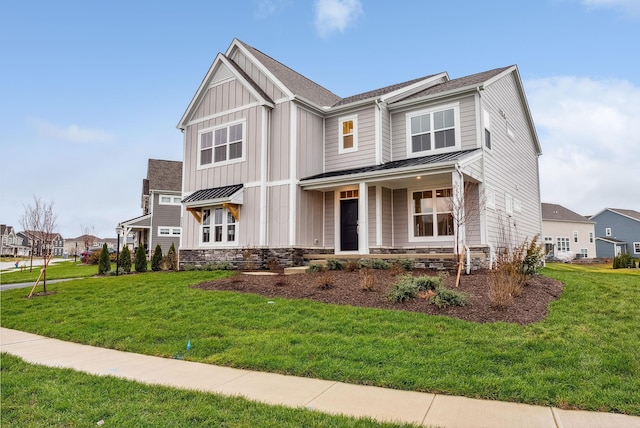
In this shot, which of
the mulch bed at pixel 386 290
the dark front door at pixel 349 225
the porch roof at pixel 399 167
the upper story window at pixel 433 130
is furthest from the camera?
the dark front door at pixel 349 225

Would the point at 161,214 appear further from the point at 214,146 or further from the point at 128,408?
the point at 128,408

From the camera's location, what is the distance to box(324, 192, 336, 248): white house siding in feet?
51.0

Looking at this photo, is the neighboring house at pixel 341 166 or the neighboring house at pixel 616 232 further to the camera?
the neighboring house at pixel 616 232

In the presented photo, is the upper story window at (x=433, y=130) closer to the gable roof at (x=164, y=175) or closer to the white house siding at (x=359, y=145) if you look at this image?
the white house siding at (x=359, y=145)

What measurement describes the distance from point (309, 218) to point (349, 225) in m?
1.55

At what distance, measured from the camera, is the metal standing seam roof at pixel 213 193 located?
1540 cm

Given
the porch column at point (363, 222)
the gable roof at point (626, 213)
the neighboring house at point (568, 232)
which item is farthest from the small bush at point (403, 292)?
the gable roof at point (626, 213)

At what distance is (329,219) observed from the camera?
15672mm

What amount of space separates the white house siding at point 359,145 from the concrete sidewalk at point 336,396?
11.1 meters

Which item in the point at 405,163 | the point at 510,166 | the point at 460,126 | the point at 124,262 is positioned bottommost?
the point at 124,262

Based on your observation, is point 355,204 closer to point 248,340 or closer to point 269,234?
point 269,234

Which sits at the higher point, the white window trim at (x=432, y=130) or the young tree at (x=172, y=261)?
the white window trim at (x=432, y=130)

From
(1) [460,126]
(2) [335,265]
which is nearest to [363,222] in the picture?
(2) [335,265]

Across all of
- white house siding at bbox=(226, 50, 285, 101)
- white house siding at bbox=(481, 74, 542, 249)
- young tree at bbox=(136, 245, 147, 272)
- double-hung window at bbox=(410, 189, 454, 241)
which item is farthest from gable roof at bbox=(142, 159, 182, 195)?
white house siding at bbox=(481, 74, 542, 249)
